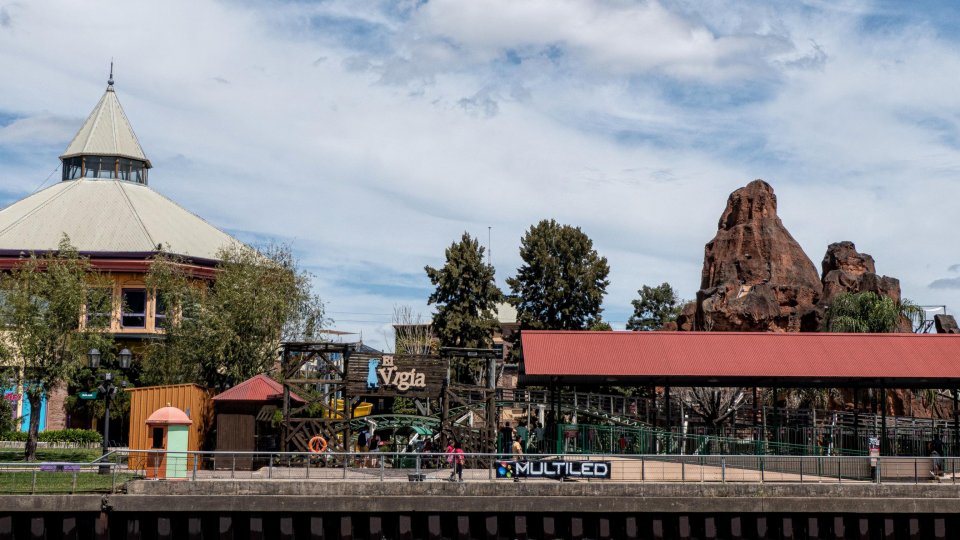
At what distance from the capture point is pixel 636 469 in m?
32.3

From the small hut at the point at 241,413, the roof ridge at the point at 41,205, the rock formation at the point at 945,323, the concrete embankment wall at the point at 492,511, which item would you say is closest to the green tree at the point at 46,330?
the small hut at the point at 241,413

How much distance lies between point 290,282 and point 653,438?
2298 cm

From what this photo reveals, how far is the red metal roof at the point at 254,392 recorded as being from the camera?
3844 centimetres

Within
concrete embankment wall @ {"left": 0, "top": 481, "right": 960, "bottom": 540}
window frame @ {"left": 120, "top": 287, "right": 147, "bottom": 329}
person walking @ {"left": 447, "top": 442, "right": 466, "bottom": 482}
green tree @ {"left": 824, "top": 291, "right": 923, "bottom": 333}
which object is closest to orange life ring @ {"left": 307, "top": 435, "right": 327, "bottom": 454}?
person walking @ {"left": 447, "top": 442, "right": 466, "bottom": 482}

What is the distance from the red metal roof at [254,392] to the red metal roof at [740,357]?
9.33 m

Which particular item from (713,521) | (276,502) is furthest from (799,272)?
(276,502)

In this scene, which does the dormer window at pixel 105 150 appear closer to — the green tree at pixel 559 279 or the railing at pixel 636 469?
the green tree at pixel 559 279

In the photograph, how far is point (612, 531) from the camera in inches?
1128

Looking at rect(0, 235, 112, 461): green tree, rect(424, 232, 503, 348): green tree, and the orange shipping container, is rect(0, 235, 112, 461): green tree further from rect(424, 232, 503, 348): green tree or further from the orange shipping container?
rect(424, 232, 503, 348): green tree

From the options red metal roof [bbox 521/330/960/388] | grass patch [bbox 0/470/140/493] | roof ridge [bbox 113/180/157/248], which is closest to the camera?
grass patch [bbox 0/470/140/493]

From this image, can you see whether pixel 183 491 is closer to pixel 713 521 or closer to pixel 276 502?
pixel 276 502

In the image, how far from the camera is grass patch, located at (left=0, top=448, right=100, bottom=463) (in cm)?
4060

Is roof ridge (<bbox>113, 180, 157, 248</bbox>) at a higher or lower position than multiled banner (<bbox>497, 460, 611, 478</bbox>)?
higher

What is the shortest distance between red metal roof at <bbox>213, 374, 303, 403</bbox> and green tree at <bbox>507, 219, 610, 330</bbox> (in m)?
42.3
